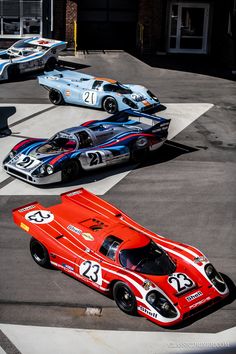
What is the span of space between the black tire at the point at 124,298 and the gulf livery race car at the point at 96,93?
1227 cm

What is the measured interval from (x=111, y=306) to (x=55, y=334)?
1.27 m

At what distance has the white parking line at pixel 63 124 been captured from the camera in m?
17.0

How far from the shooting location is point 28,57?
94.6 feet

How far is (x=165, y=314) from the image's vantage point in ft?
35.5

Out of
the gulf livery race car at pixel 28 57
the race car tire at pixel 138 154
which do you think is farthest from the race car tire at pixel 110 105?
the gulf livery race car at pixel 28 57

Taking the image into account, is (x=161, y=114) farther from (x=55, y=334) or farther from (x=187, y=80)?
(x=55, y=334)

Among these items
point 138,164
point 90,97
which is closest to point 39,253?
point 138,164

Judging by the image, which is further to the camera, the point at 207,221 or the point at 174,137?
the point at 174,137

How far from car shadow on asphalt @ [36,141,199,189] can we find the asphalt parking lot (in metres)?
0.06

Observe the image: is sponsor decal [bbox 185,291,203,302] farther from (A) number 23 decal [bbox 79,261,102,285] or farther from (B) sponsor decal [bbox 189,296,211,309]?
(A) number 23 decal [bbox 79,261,102,285]

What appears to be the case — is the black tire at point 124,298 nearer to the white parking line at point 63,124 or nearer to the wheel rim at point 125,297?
the wheel rim at point 125,297

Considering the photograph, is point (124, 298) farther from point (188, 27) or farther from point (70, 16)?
point (188, 27)

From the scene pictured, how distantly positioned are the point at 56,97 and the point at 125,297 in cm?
1457

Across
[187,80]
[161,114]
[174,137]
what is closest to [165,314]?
[174,137]
